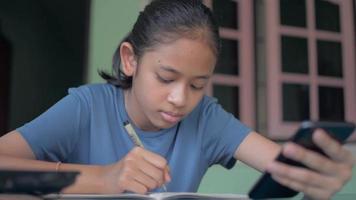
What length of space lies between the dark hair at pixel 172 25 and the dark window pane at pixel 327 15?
1.17m

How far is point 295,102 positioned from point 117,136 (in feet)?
3.72

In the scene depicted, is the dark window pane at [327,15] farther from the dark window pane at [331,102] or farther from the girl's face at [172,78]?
the girl's face at [172,78]

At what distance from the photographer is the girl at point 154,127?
0.71 m

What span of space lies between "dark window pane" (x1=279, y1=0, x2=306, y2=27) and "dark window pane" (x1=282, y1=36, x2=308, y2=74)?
2.6 inches

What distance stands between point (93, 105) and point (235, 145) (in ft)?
0.95

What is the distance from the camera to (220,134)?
100 centimetres

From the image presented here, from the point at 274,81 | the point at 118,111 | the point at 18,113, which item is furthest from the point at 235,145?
the point at 18,113

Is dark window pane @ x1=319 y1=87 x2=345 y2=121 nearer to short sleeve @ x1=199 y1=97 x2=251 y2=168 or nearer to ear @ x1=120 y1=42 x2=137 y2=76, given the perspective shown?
short sleeve @ x1=199 y1=97 x2=251 y2=168

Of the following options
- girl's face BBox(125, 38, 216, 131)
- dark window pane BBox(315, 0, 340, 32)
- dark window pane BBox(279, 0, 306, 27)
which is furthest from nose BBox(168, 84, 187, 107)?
dark window pane BBox(315, 0, 340, 32)

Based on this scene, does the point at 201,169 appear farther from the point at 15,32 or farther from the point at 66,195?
the point at 15,32

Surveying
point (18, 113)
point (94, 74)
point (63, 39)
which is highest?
point (63, 39)

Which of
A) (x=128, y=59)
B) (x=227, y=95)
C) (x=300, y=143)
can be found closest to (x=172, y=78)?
(x=128, y=59)

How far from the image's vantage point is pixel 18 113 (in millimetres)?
3328

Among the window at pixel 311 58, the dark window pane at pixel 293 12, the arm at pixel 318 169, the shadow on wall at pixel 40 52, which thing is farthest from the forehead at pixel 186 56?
the shadow on wall at pixel 40 52
